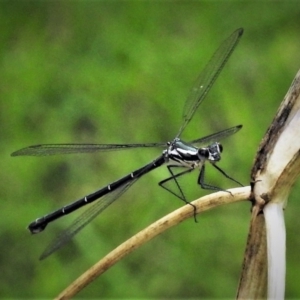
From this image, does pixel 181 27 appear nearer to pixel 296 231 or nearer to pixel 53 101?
pixel 53 101

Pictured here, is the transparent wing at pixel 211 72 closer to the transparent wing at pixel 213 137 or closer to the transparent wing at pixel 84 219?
the transparent wing at pixel 213 137

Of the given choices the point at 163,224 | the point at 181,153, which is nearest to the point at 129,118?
the point at 181,153

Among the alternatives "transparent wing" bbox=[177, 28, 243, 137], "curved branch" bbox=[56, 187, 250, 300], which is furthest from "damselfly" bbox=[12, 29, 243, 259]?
"curved branch" bbox=[56, 187, 250, 300]

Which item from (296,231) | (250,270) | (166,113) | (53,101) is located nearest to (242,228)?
(296,231)

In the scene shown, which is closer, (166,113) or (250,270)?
(250,270)

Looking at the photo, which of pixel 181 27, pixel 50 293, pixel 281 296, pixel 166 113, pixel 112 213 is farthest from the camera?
pixel 181 27

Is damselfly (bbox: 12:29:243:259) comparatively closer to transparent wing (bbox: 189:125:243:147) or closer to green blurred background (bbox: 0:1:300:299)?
transparent wing (bbox: 189:125:243:147)
